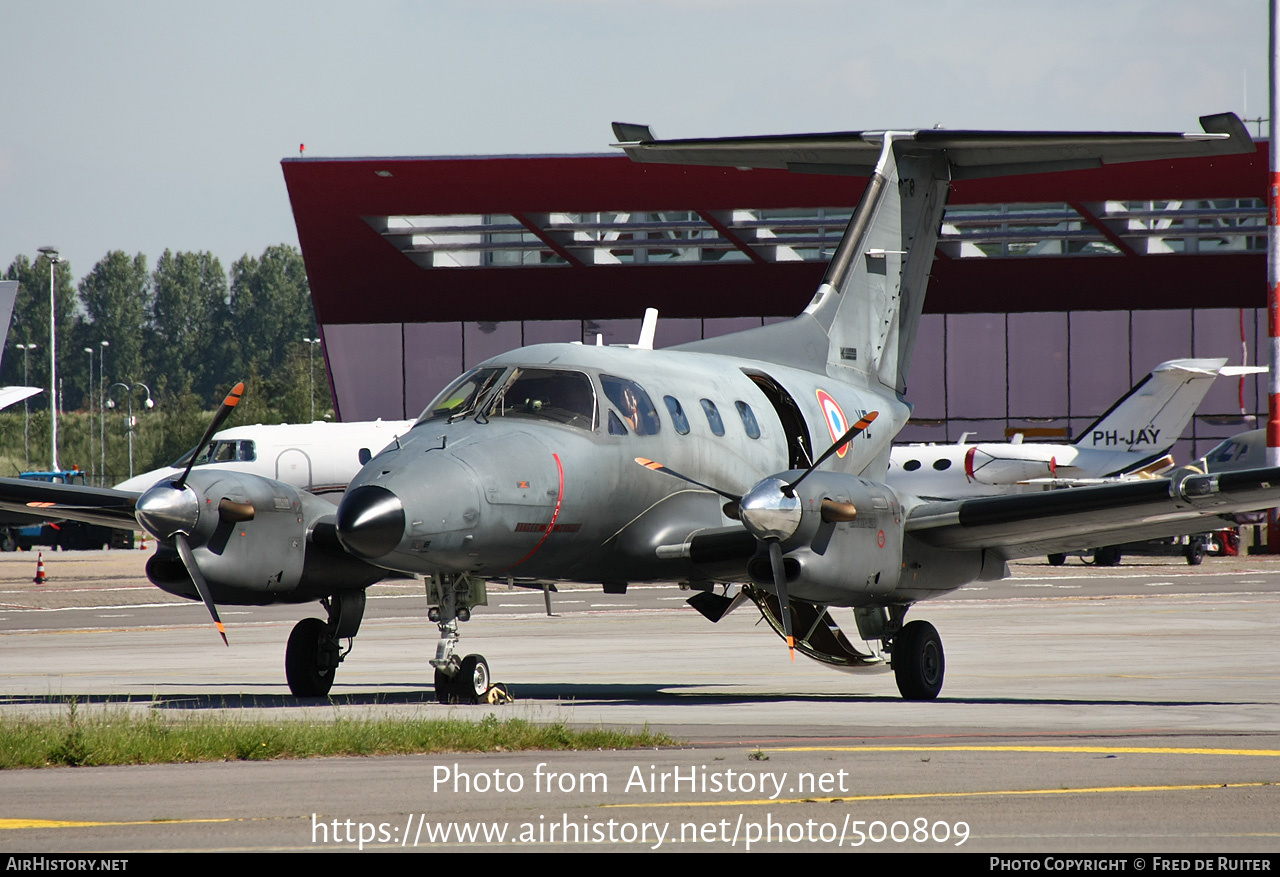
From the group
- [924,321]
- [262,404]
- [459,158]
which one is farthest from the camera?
[262,404]

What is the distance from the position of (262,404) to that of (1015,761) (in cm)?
10934

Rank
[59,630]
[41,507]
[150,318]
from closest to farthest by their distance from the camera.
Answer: [41,507] < [59,630] < [150,318]

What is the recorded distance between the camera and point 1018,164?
19.2 metres

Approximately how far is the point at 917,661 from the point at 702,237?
42.9m

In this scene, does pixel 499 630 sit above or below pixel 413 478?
below

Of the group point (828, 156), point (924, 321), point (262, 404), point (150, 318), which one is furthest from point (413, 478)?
point (150, 318)

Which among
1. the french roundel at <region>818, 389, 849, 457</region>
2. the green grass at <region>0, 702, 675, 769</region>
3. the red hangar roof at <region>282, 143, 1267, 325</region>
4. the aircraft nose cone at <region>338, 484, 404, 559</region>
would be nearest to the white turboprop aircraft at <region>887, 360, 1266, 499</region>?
the red hangar roof at <region>282, 143, 1267, 325</region>

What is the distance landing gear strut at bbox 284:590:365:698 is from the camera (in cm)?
1506

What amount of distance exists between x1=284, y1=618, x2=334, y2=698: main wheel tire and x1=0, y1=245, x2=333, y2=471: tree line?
143 meters

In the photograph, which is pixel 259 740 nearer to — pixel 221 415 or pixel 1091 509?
pixel 221 415

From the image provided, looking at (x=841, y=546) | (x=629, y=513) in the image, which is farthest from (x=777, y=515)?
(x=629, y=513)

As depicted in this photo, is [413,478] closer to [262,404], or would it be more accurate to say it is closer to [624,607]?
[624,607]

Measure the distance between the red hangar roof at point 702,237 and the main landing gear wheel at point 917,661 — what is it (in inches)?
1495

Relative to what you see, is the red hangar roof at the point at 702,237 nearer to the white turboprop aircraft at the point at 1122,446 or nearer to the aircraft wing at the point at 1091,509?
the white turboprop aircraft at the point at 1122,446
